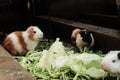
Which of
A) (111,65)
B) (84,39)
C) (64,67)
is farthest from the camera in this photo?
(84,39)

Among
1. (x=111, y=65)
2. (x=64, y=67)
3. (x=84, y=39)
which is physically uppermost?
(x=111, y=65)

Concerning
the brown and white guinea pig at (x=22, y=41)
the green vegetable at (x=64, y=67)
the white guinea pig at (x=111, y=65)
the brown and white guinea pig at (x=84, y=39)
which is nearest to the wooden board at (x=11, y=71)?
the green vegetable at (x=64, y=67)

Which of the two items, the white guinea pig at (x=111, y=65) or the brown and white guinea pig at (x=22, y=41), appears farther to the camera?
the brown and white guinea pig at (x=22, y=41)

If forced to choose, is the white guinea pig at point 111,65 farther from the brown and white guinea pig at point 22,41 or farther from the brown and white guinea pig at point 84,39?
the brown and white guinea pig at point 22,41

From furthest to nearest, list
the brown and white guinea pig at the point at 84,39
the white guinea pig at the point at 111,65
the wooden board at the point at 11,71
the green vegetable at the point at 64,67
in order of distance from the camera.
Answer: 1. the brown and white guinea pig at the point at 84,39
2. the green vegetable at the point at 64,67
3. the white guinea pig at the point at 111,65
4. the wooden board at the point at 11,71

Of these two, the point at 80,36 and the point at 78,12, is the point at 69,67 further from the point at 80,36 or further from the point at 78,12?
the point at 78,12

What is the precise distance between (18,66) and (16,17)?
4.73 m

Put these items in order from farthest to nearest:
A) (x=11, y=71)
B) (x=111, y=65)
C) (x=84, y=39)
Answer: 1. (x=84, y=39)
2. (x=111, y=65)
3. (x=11, y=71)

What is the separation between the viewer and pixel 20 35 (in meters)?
4.37

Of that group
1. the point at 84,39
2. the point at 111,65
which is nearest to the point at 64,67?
the point at 111,65

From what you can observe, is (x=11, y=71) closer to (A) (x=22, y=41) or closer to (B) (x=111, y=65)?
(B) (x=111, y=65)

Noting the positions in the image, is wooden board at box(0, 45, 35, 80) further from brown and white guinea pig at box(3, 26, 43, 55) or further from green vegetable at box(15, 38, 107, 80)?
brown and white guinea pig at box(3, 26, 43, 55)

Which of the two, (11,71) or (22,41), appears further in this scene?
(22,41)

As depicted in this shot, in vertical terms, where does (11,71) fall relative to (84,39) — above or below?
above
